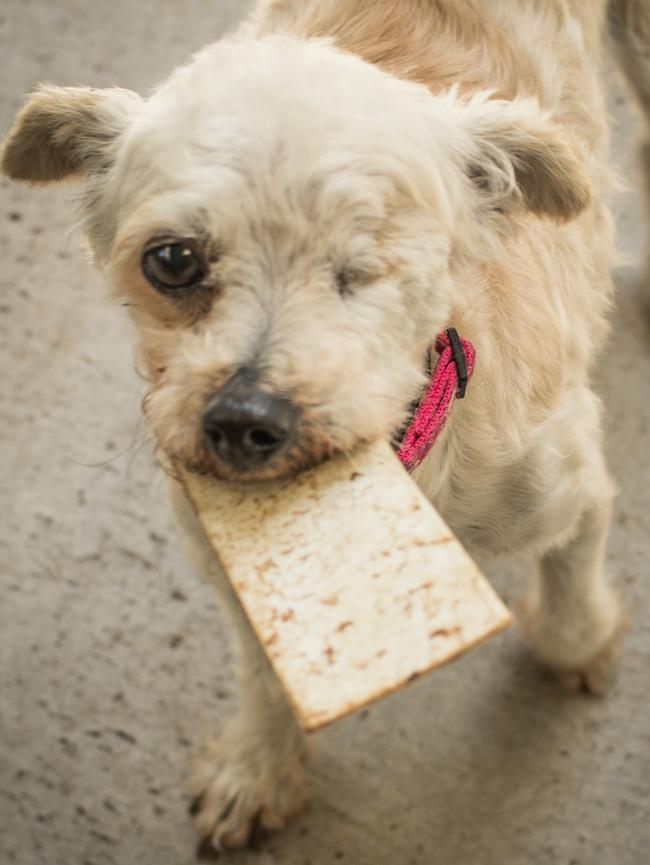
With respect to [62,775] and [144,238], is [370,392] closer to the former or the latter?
[144,238]

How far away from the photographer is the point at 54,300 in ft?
8.49

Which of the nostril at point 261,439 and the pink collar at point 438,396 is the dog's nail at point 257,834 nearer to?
the pink collar at point 438,396

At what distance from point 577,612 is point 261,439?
3.59ft

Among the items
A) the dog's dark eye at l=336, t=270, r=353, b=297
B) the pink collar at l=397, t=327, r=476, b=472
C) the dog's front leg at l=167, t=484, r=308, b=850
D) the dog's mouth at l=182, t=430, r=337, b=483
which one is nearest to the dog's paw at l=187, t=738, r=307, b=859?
the dog's front leg at l=167, t=484, r=308, b=850

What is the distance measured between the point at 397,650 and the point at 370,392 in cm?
32

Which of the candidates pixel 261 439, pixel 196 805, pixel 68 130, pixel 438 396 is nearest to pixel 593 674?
pixel 196 805

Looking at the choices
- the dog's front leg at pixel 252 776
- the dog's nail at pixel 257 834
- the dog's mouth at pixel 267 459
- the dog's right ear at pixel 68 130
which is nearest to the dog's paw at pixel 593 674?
the dog's front leg at pixel 252 776

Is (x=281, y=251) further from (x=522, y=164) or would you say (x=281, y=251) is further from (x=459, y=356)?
(x=522, y=164)

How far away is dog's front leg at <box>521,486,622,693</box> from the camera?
1.79m

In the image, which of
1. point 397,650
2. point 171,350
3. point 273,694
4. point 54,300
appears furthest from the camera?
point 54,300

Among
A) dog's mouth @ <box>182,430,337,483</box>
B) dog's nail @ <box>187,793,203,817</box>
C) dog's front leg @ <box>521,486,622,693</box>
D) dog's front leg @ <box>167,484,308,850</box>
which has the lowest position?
dog's nail @ <box>187,793,203,817</box>

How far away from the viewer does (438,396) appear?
4.10ft

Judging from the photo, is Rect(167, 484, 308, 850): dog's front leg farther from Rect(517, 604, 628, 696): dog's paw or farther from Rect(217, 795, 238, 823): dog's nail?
Rect(517, 604, 628, 696): dog's paw

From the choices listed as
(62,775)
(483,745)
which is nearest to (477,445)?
(483,745)
